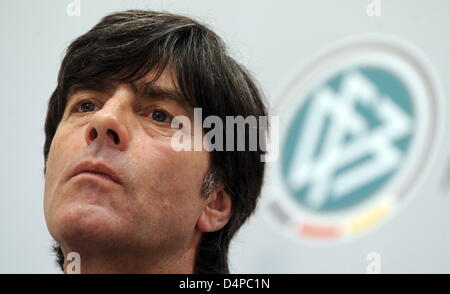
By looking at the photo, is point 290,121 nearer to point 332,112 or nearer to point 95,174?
point 332,112

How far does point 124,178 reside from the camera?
1.12 metres

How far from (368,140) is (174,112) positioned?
0.66 meters

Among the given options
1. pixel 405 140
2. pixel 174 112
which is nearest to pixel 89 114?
pixel 174 112

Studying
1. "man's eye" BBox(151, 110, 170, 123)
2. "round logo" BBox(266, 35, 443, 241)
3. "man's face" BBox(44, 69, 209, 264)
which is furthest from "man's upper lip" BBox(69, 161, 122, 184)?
"round logo" BBox(266, 35, 443, 241)

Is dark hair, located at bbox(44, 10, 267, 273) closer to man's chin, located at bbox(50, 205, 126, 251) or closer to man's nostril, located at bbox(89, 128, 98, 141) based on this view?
man's nostril, located at bbox(89, 128, 98, 141)

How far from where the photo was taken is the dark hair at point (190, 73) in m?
1.26

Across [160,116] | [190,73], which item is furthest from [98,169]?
[190,73]

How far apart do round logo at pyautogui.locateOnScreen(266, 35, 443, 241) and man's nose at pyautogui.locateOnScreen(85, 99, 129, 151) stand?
24.1 inches

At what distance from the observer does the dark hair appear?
4.15 ft

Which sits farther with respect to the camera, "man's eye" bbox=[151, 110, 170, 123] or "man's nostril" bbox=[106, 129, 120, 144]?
"man's eye" bbox=[151, 110, 170, 123]

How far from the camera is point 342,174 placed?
162cm

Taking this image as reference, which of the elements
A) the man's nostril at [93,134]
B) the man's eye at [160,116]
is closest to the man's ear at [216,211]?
the man's eye at [160,116]

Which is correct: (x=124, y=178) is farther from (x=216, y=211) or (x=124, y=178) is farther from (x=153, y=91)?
(x=216, y=211)

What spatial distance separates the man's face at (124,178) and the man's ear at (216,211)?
47 mm
